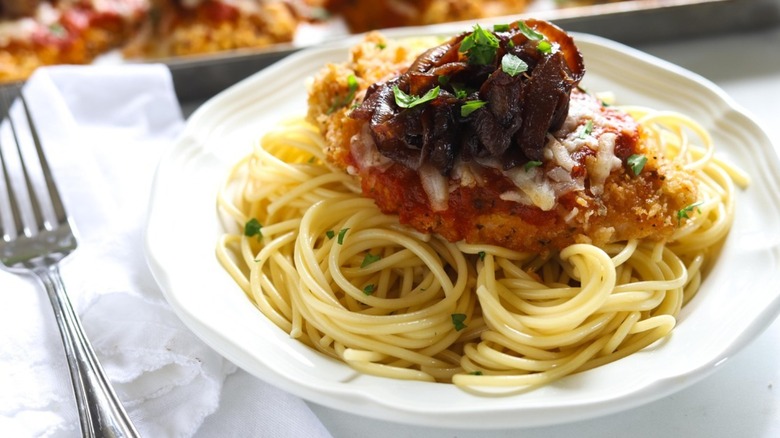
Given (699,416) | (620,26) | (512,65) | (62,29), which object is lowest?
(62,29)

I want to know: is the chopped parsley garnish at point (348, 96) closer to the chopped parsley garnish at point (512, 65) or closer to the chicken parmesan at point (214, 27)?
the chopped parsley garnish at point (512, 65)

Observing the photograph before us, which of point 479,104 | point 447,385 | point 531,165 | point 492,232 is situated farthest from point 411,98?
point 447,385

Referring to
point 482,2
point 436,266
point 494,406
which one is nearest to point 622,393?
point 494,406

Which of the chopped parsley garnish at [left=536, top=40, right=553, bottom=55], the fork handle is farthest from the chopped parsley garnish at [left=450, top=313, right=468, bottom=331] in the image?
the fork handle

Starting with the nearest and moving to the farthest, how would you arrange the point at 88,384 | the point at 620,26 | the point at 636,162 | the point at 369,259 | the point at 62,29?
1. the point at 88,384
2. the point at 636,162
3. the point at 369,259
4. the point at 620,26
5. the point at 62,29

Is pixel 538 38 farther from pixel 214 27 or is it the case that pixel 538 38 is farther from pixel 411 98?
pixel 214 27

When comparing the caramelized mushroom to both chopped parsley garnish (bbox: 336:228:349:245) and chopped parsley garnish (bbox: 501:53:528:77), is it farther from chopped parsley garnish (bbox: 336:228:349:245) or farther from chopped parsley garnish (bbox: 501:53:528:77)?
chopped parsley garnish (bbox: 336:228:349:245)
